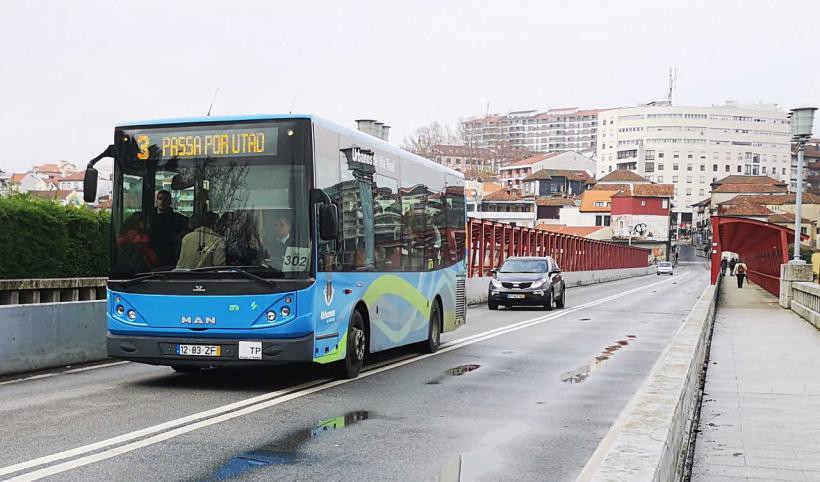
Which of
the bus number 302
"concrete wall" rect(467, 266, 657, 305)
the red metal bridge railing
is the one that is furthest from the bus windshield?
the red metal bridge railing

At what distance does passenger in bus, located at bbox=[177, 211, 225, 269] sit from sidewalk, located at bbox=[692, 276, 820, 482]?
5.04 meters

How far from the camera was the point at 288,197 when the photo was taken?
9820 millimetres

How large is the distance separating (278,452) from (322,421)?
1.43 metres

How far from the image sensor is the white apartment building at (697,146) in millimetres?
184750

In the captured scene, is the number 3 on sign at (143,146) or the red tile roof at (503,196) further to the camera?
the red tile roof at (503,196)

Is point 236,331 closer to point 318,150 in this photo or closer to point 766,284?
point 318,150

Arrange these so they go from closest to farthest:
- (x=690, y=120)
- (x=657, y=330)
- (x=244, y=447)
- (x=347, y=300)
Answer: (x=244, y=447) < (x=347, y=300) < (x=657, y=330) < (x=690, y=120)

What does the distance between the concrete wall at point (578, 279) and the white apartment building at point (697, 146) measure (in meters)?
61.0

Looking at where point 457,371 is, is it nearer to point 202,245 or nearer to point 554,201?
point 202,245

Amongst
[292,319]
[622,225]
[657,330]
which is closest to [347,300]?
[292,319]

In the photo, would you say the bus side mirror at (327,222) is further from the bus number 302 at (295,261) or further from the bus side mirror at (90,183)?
the bus side mirror at (90,183)

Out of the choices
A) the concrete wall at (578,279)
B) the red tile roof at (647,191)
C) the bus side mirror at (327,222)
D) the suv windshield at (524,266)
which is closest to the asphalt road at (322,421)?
the bus side mirror at (327,222)

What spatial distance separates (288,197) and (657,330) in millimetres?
13942

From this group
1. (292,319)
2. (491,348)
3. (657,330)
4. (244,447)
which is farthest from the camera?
(657,330)
